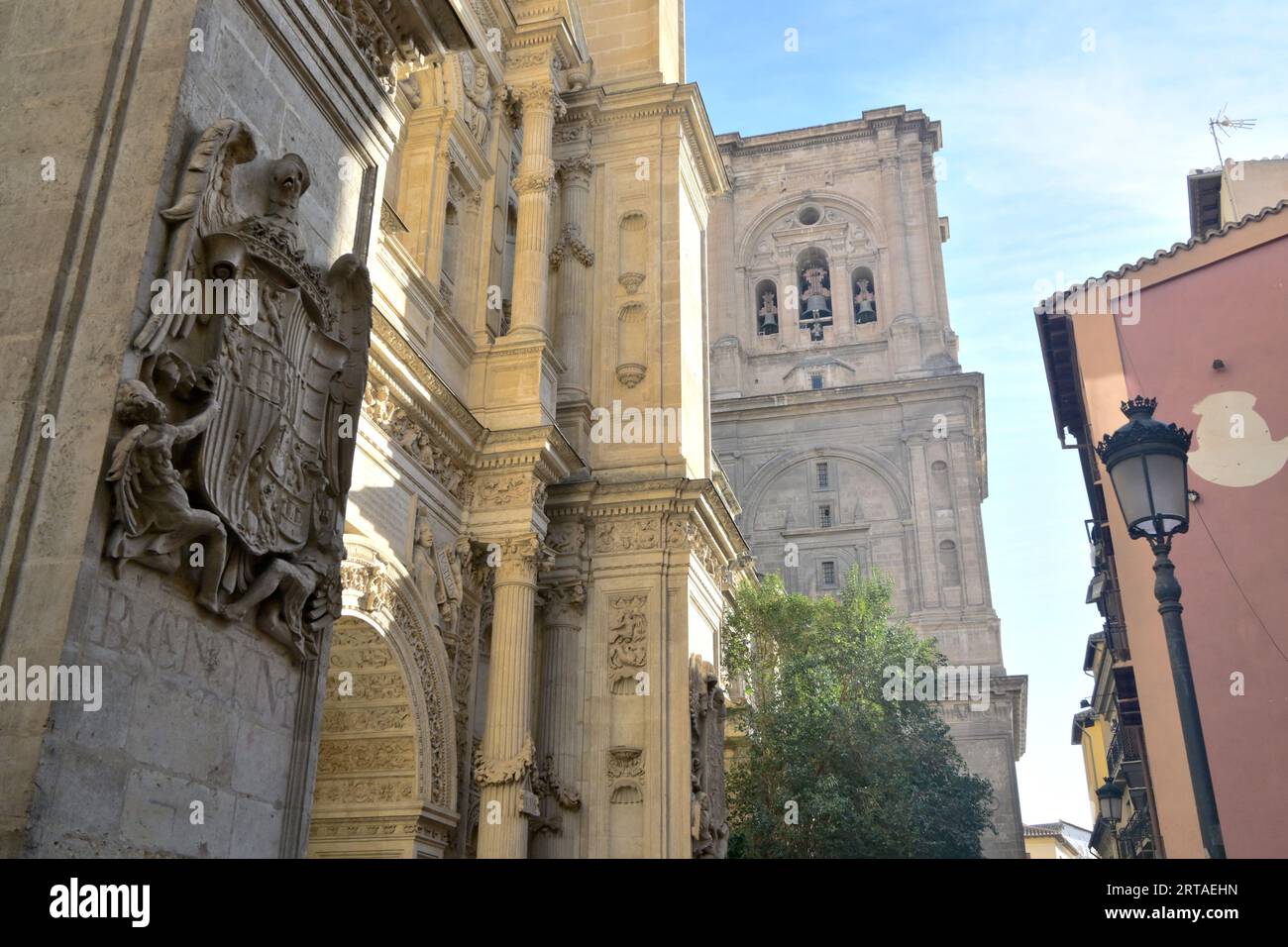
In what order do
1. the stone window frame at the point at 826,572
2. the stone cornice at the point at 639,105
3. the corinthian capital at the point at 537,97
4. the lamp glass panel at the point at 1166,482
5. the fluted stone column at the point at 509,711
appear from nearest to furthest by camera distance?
the lamp glass panel at the point at 1166,482, the fluted stone column at the point at 509,711, the corinthian capital at the point at 537,97, the stone cornice at the point at 639,105, the stone window frame at the point at 826,572

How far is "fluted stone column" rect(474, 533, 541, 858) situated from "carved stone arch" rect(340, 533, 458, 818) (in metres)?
0.48

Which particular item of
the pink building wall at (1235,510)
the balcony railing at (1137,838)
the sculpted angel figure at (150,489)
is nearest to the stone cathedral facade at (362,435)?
the sculpted angel figure at (150,489)

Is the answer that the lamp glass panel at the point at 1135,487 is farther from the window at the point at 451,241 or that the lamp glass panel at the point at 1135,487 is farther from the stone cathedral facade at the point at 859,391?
the stone cathedral facade at the point at 859,391

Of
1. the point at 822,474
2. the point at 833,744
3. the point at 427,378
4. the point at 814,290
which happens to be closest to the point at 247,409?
the point at 427,378

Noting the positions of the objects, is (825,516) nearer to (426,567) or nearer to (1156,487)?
(426,567)

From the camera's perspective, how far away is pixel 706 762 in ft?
57.8

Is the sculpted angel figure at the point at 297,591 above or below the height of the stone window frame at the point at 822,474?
below

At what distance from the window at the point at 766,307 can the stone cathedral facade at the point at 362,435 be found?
23712 mm

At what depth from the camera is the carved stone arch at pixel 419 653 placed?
43.4 ft

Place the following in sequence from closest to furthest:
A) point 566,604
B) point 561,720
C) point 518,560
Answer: point 518,560, point 561,720, point 566,604

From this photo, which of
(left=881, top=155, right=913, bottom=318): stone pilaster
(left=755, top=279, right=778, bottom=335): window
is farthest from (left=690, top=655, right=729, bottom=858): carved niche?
(left=755, top=279, right=778, bottom=335): window

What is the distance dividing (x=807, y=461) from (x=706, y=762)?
29584mm

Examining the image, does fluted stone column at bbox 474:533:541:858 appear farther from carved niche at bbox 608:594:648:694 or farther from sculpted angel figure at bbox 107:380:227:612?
sculpted angel figure at bbox 107:380:227:612
